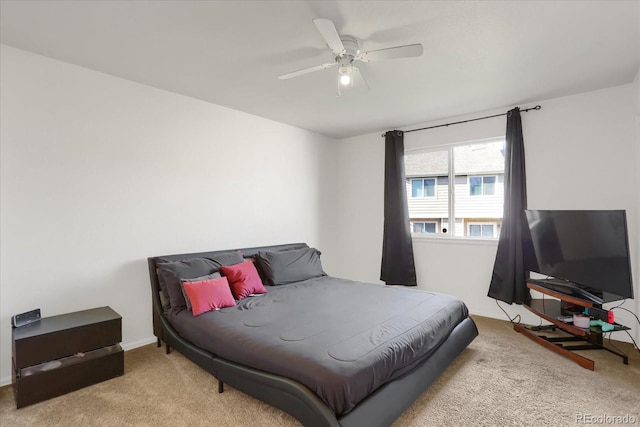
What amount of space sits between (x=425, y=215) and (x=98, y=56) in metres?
4.18

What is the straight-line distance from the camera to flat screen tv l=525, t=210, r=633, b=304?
2611 millimetres

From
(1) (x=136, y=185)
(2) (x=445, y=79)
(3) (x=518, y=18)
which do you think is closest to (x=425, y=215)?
(2) (x=445, y=79)

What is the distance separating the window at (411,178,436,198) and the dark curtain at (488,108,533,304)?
99cm

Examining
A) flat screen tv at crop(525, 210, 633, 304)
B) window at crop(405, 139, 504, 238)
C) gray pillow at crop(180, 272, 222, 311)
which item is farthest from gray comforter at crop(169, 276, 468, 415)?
window at crop(405, 139, 504, 238)

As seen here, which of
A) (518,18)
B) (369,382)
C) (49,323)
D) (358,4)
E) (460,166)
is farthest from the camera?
(460,166)

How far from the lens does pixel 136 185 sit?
125 inches

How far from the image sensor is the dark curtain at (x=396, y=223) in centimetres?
466

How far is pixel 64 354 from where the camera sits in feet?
7.62

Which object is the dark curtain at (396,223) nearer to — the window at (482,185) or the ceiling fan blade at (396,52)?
the window at (482,185)

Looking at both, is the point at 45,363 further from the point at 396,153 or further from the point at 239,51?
the point at 396,153

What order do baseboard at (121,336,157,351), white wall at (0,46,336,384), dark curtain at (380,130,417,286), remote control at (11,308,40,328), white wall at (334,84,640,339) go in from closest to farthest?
remote control at (11,308,40,328) < white wall at (0,46,336,384) < baseboard at (121,336,157,351) < white wall at (334,84,640,339) < dark curtain at (380,130,417,286)

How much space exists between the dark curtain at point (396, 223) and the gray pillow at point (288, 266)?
3.87 feet

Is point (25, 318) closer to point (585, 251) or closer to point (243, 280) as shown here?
point (243, 280)

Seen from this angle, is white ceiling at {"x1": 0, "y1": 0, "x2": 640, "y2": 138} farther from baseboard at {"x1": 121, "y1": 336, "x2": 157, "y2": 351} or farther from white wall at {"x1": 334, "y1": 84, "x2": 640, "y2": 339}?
baseboard at {"x1": 121, "y1": 336, "x2": 157, "y2": 351}
